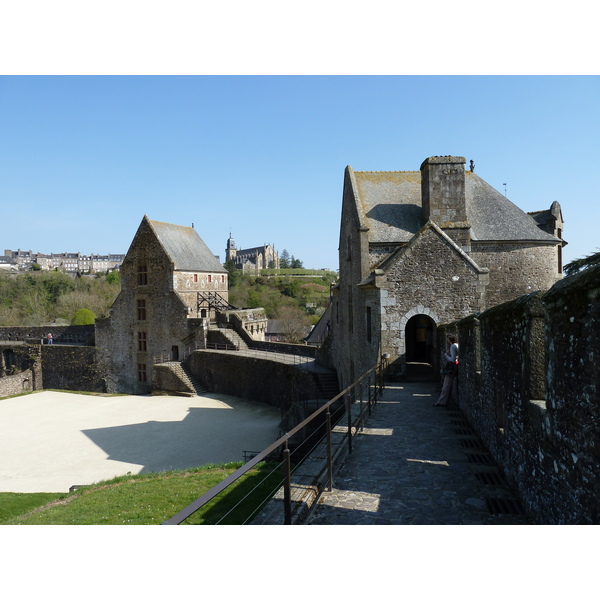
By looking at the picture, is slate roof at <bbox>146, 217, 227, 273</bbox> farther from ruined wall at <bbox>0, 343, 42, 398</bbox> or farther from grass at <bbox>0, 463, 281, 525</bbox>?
grass at <bbox>0, 463, 281, 525</bbox>

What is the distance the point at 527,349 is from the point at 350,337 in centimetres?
1471

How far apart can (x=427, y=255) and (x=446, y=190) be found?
3.26 metres

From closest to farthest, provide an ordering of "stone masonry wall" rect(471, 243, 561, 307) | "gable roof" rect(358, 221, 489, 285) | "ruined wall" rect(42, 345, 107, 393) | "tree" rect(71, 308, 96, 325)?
"gable roof" rect(358, 221, 489, 285) < "stone masonry wall" rect(471, 243, 561, 307) < "ruined wall" rect(42, 345, 107, 393) < "tree" rect(71, 308, 96, 325)

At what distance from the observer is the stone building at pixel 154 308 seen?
113ft

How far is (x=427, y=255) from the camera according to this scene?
1459 centimetres

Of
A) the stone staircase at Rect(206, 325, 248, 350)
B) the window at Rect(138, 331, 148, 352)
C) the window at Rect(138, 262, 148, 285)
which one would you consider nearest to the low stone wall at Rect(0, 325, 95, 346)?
the window at Rect(138, 331, 148, 352)

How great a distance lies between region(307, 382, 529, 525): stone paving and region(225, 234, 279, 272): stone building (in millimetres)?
132167

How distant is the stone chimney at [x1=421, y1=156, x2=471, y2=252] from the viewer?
639 inches

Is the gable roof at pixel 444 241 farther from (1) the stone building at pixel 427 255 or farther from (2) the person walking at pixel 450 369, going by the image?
(2) the person walking at pixel 450 369

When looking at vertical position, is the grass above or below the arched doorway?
below

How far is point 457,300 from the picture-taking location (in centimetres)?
1452

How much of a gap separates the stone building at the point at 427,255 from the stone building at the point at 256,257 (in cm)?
12215

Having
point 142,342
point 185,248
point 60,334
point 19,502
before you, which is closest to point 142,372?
point 142,342

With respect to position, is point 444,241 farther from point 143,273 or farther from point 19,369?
point 19,369
